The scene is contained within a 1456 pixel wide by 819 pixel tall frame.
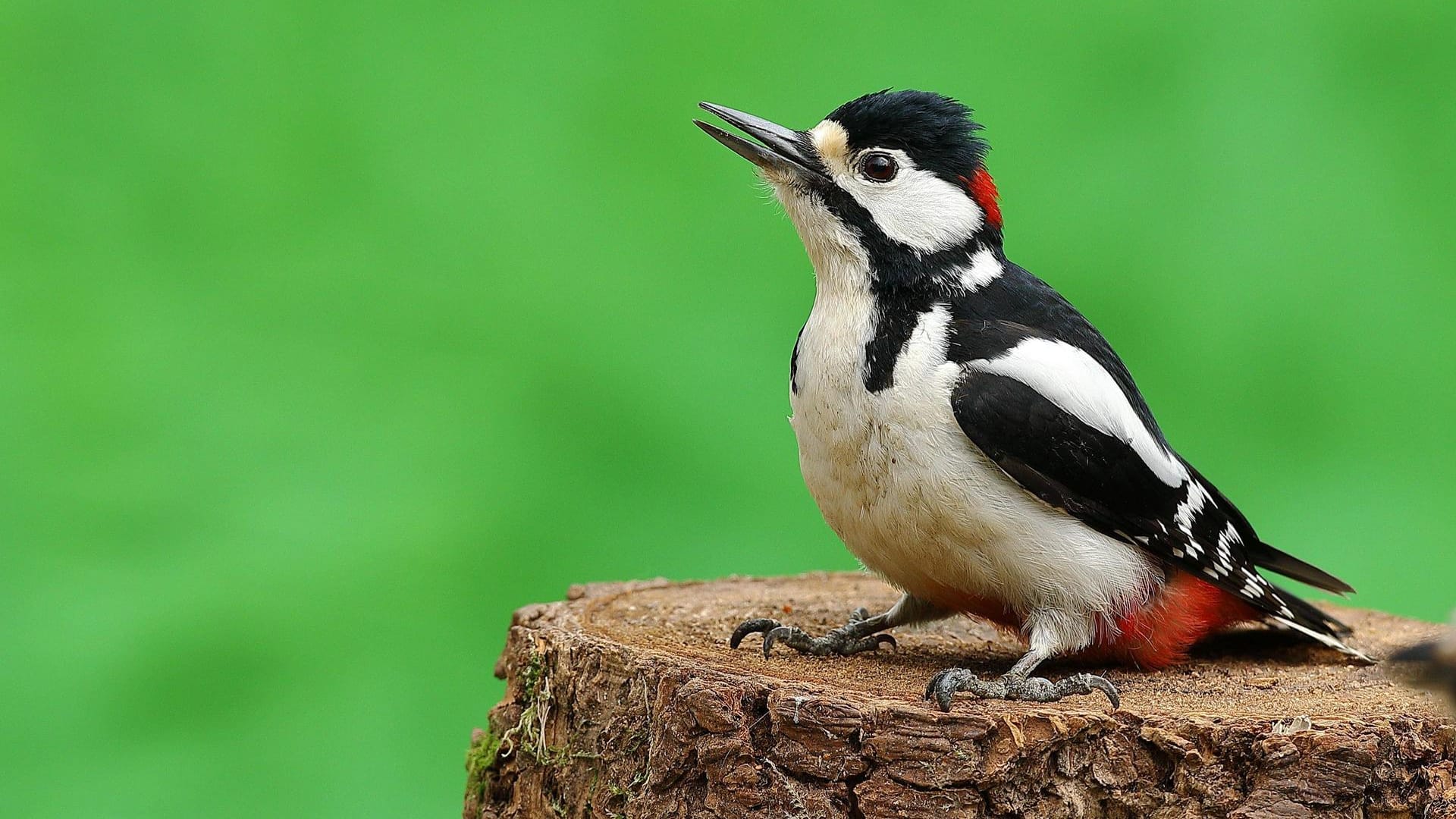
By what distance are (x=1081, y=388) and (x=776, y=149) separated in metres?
0.66

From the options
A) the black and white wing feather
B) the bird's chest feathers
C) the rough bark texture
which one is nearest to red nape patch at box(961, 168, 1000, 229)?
the black and white wing feather

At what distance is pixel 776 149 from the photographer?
2.44 meters

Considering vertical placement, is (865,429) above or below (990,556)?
above

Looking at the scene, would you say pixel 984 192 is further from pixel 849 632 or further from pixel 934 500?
pixel 849 632

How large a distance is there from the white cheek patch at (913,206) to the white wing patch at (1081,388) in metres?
0.25

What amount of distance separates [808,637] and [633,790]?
0.47 metres

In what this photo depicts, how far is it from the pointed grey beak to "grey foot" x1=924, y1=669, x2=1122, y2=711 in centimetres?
88

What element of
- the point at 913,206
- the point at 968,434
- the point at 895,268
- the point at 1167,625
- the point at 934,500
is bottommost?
the point at 1167,625

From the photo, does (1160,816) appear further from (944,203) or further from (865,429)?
(944,203)

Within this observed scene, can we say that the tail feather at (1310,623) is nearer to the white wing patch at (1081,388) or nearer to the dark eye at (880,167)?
the white wing patch at (1081,388)

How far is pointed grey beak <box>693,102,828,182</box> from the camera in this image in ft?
7.95

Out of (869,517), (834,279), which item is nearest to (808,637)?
(869,517)

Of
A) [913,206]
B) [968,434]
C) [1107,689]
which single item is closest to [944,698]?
[1107,689]

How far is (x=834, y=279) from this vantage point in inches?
95.6
